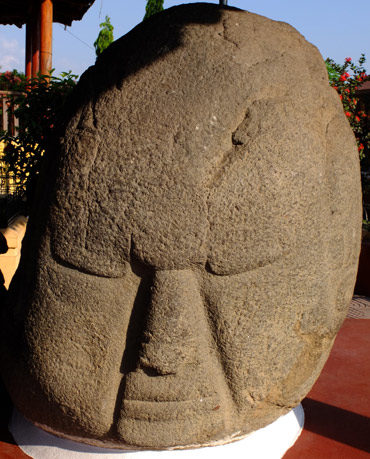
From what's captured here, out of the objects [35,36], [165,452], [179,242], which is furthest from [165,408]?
[35,36]

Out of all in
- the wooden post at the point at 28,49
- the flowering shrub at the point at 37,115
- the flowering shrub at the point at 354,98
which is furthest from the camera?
the wooden post at the point at 28,49

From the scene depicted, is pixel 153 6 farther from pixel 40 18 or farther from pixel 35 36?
pixel 40 18

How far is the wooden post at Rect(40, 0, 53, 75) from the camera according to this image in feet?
21.5

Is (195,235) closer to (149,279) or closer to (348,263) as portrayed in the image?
(149,279)

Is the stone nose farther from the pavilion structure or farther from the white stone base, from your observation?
the pavilion structure

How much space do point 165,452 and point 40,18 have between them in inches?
247

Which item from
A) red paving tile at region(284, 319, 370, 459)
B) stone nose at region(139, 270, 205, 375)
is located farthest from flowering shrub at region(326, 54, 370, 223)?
stone nose at region(139, 270, 205, 375)

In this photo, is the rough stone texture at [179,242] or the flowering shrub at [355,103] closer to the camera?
the rough stone texture at [179,242]

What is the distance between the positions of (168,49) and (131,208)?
64cm

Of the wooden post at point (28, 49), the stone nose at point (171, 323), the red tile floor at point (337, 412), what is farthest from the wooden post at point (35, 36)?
the stone nose at point (171, 323)

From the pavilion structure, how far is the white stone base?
189 inches

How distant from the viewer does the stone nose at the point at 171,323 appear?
1.90 metres

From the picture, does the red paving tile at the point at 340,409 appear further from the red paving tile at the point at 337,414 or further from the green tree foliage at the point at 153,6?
the green tree foliage at the point at 153,6

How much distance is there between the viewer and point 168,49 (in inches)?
79.0
